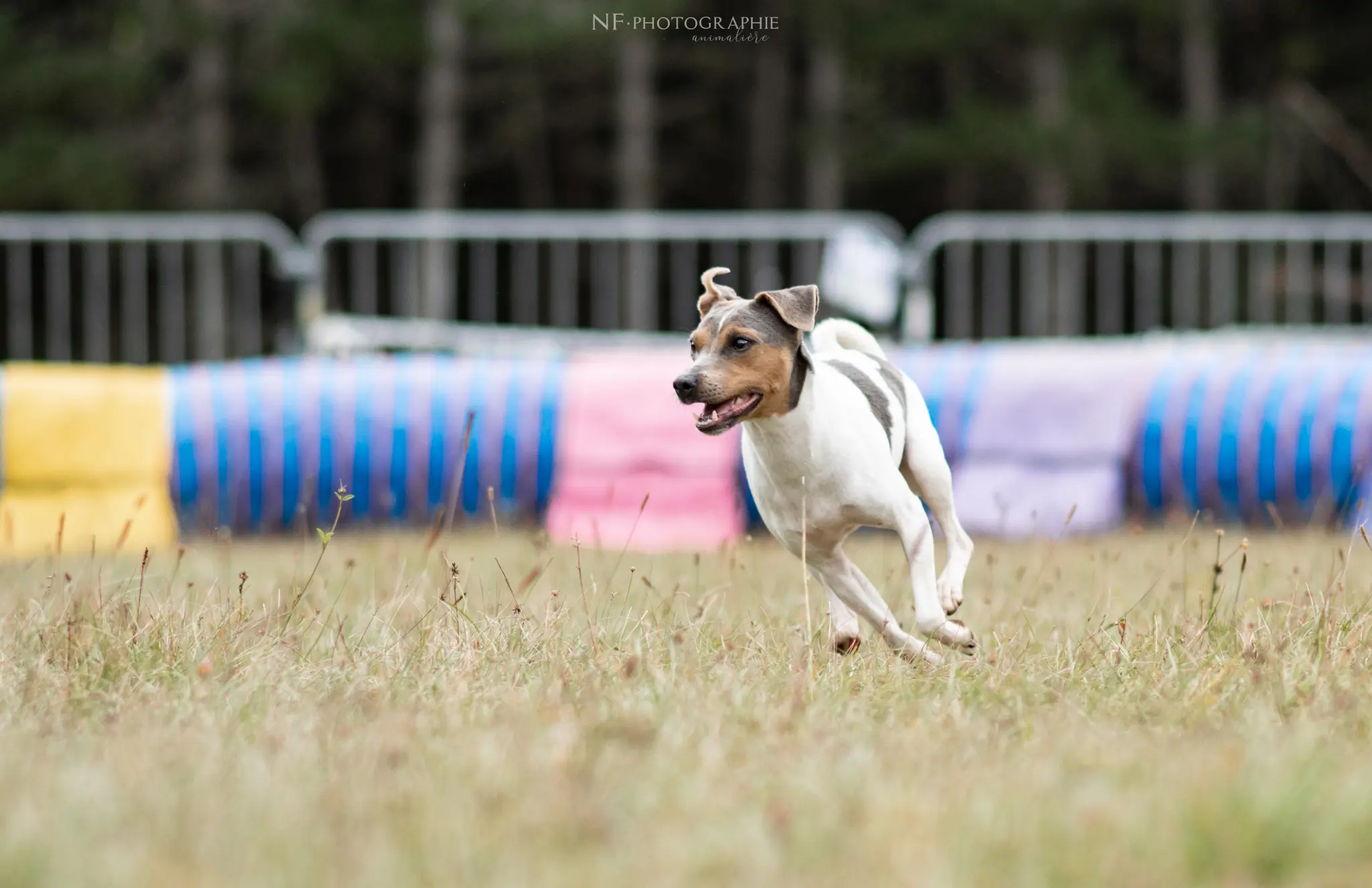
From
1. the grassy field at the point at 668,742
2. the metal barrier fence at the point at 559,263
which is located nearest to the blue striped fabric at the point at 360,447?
the metal barrier fence at the point at 559,263

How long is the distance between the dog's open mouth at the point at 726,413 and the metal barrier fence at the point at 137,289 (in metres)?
8.53

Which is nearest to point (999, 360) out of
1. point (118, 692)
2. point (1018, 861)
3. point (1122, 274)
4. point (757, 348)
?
point (757, 348)

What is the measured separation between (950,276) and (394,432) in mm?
6525

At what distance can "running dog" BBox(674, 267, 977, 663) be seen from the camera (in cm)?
338

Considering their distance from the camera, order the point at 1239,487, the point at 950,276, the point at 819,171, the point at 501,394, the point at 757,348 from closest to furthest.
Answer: the point at 757,348
the point at 1239,487
the point at 501,394
the point at 950,276
the point at 819,171

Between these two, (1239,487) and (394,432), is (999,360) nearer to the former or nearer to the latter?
(1239,487)

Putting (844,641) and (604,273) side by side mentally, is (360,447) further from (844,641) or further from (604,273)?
(604,273)

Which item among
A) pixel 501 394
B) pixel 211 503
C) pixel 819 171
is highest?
pixel 819 171

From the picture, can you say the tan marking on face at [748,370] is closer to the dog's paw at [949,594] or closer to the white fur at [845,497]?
the white fur at [845,497]

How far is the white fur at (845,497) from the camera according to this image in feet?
11.5

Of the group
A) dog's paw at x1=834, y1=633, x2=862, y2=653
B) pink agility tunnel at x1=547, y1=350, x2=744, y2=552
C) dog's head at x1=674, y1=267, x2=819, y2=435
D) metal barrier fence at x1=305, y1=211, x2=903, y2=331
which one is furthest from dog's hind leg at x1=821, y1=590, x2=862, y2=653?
metal barrier fence at x1=305, y1=211, x2=903, y2=331

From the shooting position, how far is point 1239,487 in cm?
763

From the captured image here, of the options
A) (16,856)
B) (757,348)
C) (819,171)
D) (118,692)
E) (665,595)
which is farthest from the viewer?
(819,171)

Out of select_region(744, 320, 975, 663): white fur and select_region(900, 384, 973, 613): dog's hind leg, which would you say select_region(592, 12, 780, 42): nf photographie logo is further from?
select_region(744, 320, 975, 663): white fur
